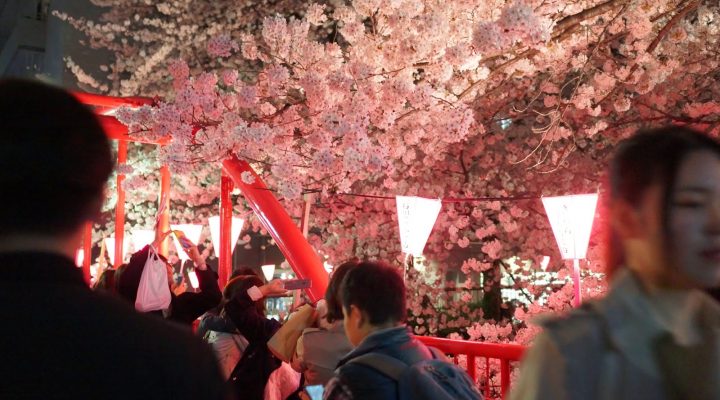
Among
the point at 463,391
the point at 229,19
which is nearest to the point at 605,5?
the point at 463,391

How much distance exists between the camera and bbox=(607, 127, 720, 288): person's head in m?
1.32

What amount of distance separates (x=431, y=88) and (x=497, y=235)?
538cm

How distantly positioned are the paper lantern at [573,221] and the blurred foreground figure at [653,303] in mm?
5496

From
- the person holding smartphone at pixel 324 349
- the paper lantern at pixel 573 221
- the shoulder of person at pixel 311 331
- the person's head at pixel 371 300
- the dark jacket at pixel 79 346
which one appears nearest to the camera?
the dark jacket at pixel 79 346

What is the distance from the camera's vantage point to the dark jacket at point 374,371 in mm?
2510

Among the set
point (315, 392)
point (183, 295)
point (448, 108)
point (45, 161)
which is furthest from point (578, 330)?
point (448, 108)

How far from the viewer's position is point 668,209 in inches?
53.0

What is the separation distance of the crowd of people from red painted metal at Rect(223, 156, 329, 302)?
5.57m

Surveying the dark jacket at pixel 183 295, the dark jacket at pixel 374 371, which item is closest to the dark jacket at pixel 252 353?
the dark jacket at pixel 183 295

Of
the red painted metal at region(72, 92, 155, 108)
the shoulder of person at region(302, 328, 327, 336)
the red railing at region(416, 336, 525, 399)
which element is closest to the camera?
the shoulder of person at region(302, 328, 327, 336)

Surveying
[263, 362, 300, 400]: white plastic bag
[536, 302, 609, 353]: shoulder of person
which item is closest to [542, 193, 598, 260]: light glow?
[263, 362, 300, 400]: white plastic bag

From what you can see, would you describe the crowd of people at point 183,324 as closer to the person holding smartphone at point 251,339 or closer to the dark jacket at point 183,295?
the person holding smartphone at point 251,339

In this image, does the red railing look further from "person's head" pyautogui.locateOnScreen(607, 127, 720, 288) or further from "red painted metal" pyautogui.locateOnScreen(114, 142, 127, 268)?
"red painted metal" pyautogui.locateOnScreen(114, 142, 127, 268)

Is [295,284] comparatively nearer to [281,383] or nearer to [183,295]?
[281,383]
